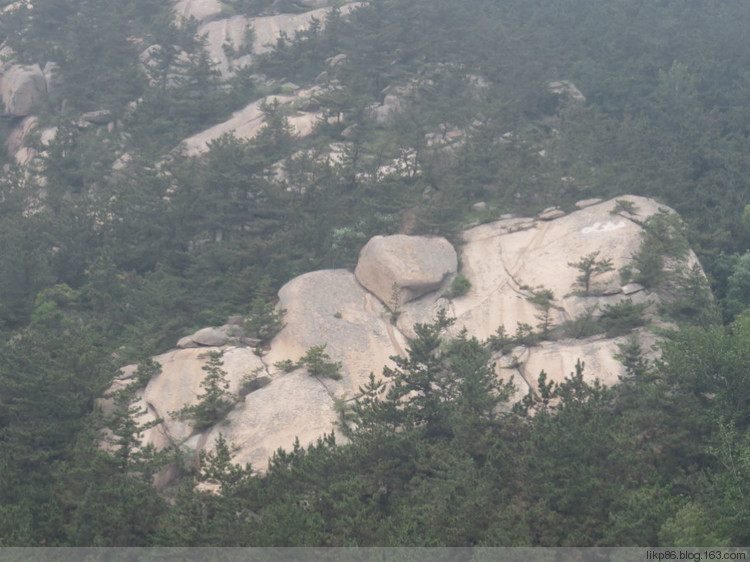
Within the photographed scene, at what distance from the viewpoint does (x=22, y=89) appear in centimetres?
5478

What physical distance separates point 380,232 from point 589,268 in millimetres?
10074

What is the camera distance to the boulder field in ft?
91.8

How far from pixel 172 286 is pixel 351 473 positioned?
14.5 meters

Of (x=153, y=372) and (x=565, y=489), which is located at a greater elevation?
(x=565, y=489)

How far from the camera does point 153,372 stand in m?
29.5

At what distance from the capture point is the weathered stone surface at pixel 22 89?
54.4 metres

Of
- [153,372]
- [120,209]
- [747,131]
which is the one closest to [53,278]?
[120,209]

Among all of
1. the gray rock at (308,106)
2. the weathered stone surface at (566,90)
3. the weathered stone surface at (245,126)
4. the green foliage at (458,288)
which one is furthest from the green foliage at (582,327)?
the gray rock at (308,106)

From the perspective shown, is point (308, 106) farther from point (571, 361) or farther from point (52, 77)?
point (571, 361)

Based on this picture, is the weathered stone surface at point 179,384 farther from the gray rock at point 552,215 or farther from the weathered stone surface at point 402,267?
the gray rock at point 552,215

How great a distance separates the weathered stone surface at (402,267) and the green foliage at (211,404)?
341 inches

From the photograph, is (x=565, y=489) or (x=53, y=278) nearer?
(x=565, y=489)

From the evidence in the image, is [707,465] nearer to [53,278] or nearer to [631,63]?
[53,278]

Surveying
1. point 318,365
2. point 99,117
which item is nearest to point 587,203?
point 318,365
